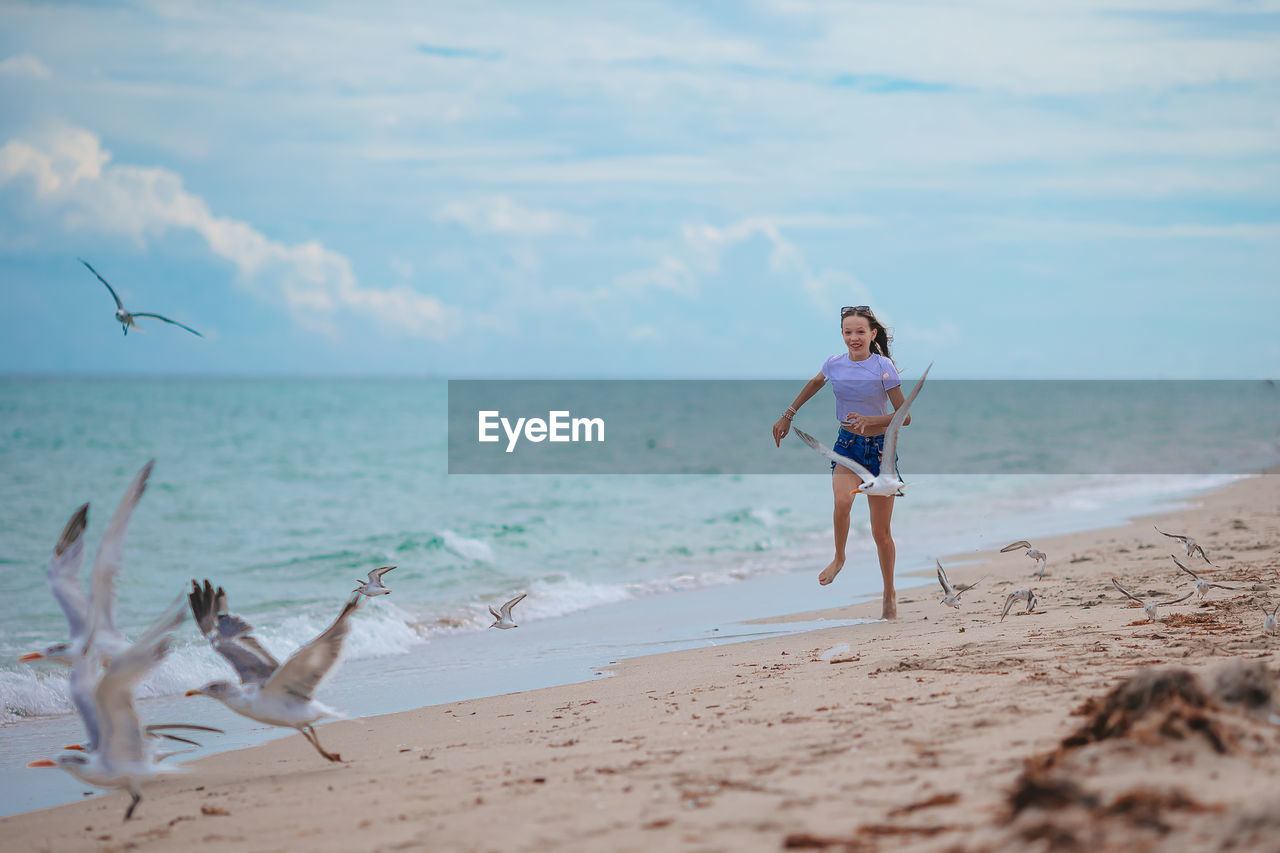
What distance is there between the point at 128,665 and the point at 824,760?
8.48 ft

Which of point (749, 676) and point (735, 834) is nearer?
point (735, 834)

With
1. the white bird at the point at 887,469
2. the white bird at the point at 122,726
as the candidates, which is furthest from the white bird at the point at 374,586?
the white bird at the point at 887,469

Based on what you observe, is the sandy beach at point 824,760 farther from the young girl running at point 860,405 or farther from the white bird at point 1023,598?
the young girl running at point 860,405

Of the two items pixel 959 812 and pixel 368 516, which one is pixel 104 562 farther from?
pixel 368 516

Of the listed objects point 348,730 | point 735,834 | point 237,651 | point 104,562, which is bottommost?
point 348,730

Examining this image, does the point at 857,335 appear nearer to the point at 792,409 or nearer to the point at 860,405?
the point at 860,405

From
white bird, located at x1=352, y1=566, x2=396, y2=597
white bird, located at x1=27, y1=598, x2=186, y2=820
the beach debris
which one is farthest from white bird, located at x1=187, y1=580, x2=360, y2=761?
the beach debris

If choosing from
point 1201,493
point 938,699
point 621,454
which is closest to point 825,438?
point 621,454

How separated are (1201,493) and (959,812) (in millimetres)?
16387

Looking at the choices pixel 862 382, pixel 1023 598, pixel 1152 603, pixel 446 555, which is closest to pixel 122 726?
pixel 862 382

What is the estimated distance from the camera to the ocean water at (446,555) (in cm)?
695

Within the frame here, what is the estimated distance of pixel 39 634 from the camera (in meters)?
8.62

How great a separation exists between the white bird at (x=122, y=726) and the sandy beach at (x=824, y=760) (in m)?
0.20

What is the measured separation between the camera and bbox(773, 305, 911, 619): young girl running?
20.8 ft
